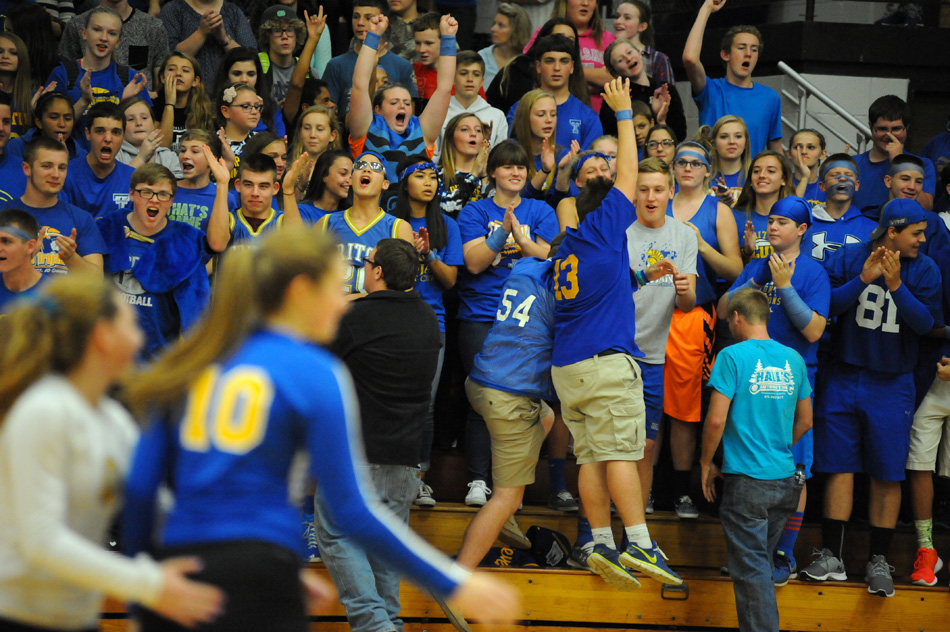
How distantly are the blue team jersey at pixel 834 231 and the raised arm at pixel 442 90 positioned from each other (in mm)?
2503

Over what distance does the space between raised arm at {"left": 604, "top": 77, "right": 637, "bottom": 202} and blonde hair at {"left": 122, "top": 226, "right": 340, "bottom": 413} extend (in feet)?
9.94

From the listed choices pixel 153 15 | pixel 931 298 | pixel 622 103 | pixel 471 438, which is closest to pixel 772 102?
pixel 931 298

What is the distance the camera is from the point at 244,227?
6.00m

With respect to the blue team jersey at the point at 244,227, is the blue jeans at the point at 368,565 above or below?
below

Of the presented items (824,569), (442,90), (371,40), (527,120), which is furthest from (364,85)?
(824,569)

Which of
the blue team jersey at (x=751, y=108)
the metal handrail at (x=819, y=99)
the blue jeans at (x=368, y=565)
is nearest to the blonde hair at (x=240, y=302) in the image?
the blue jeans at (x=368, y=565)

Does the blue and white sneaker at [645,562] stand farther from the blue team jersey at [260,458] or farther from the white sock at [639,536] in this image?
the blue team jersey at [260,458]

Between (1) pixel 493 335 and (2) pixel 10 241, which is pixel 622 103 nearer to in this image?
(1) pixel 493 335

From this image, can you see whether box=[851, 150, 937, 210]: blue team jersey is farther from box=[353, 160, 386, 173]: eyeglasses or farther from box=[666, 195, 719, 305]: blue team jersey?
box=[353, 160, 386, 173]: eyeglasses

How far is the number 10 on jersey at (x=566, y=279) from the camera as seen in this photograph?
532 centimetres

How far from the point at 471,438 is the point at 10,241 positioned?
2.68 meters

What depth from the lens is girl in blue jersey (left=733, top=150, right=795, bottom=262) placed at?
6.46 m

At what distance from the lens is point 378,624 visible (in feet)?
16.0

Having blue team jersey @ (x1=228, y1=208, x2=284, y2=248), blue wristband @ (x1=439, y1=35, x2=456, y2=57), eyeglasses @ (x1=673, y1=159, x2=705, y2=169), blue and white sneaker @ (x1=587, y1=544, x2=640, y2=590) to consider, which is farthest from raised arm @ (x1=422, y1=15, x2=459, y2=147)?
blue and white sneaker @ (x1=587, y1=544, x2=640, y2=590)
